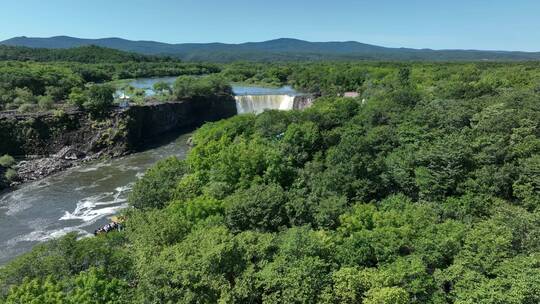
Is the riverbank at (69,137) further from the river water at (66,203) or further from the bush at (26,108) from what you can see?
the river water at (66,203)

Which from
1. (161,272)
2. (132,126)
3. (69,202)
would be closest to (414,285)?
(161,272)

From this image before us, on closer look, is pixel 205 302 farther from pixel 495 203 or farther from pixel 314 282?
pixel 495 203

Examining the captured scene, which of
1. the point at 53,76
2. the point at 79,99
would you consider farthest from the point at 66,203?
the point at 53,76

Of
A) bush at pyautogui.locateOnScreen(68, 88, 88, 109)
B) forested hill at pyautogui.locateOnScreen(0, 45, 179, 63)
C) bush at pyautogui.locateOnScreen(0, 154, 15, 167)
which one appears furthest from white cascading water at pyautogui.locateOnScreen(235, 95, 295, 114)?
forested hill at pyautogui.locateOnScreen(0, 45, 179, 63)

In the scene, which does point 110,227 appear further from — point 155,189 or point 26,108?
point 26,108

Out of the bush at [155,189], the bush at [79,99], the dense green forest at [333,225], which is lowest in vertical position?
the bush at [155,189]

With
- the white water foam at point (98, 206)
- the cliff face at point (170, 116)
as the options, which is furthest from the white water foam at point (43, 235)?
the cliff face at point (170, 116)
